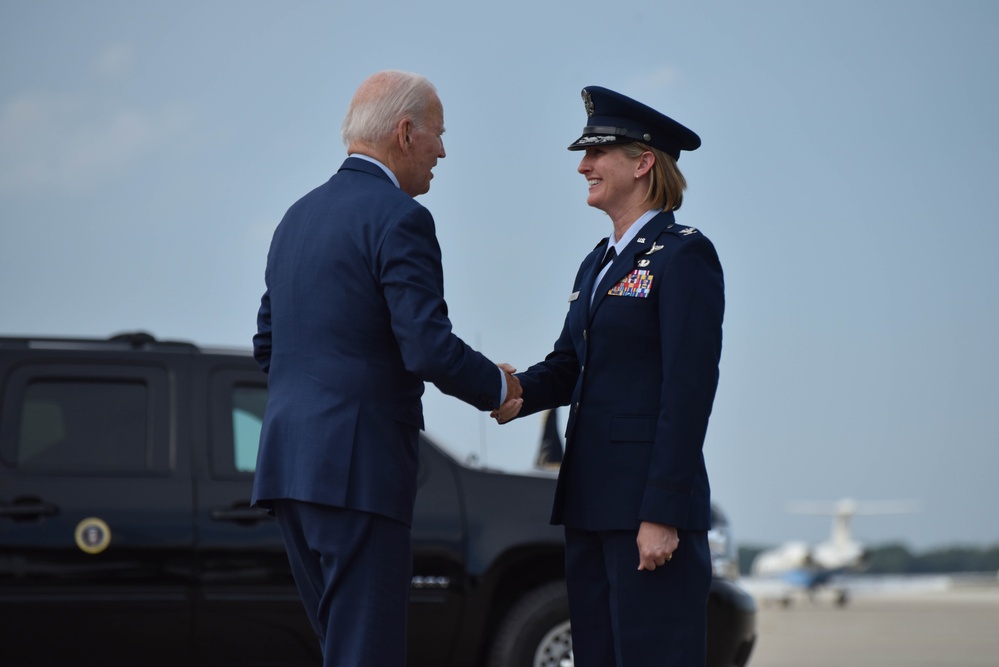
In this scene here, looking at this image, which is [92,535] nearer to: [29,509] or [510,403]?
[29,509]

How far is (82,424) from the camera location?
6.08 meters

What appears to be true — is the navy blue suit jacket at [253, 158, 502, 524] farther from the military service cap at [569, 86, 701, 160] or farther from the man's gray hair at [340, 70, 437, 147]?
the military service cap at [569, 86, 701, 160]

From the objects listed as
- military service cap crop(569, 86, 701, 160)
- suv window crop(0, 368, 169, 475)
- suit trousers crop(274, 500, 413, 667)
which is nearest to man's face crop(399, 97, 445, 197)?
military service cap crop(569, 86, 701, 160)

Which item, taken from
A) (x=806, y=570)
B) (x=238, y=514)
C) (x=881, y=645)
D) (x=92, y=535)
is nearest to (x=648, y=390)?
(x=238, y=514)

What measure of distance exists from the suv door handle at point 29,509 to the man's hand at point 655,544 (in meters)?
3.54

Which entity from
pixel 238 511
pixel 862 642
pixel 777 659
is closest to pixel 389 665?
pixel 238 511

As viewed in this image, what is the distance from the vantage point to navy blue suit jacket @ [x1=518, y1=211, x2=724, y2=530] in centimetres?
319

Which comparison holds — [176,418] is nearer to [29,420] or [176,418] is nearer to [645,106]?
[29,420]

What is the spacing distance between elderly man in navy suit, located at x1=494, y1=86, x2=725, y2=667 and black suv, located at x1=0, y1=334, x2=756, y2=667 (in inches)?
109

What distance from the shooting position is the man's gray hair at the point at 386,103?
3.39m

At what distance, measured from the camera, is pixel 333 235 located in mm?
3230

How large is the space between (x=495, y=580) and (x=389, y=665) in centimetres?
324

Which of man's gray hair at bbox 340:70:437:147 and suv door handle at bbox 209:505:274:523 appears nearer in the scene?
man's gray hair at bbox 340:70:437:147

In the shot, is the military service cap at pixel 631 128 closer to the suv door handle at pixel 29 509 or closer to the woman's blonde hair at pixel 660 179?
the woman's blonde hair at pixel 660 179
